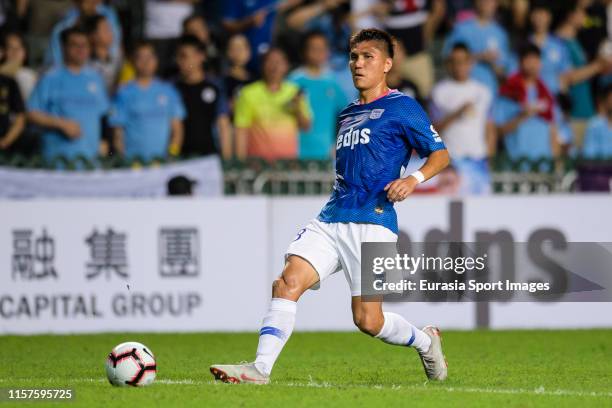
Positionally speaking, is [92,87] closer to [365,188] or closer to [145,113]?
[145,113]

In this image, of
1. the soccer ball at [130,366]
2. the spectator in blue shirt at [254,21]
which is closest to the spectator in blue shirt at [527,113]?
the spectator in blue shirt at [254,21]

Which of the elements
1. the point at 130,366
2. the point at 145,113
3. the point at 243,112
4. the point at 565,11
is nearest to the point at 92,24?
the point at 145,113

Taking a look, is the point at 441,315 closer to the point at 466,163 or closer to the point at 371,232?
the point at 466,163

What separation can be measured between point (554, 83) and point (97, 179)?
6264 mm

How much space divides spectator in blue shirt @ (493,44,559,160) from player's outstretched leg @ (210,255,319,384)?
8055 millimetres

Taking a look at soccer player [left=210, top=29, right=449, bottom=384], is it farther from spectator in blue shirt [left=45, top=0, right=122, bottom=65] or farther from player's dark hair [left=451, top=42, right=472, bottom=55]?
spectator in blue shirt [left=45, top=0, right=122, bottom=65]

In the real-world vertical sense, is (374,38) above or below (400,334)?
above

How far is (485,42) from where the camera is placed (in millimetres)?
16344

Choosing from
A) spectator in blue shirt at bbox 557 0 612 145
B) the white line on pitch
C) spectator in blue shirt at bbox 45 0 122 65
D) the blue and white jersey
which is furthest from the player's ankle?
spectator in blue shirt at bbox 557 0 612 145

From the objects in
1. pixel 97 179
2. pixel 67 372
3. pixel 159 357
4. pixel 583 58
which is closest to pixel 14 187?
pixel 97 179

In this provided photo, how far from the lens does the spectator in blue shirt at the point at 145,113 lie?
1448 cm

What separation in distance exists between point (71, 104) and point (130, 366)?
6.88 metres

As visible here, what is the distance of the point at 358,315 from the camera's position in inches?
322

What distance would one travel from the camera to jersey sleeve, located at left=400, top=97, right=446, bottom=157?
830 cm
